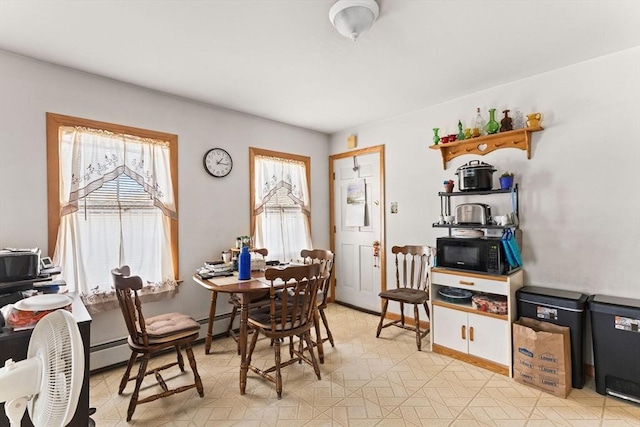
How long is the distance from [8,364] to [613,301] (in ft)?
11.0

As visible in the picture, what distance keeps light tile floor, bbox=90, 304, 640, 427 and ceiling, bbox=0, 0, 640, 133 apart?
2557 millimetres

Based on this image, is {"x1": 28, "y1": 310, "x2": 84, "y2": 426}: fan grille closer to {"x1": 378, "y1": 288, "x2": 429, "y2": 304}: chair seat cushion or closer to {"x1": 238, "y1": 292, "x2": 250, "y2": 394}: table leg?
{"x1": 238, "y1": 292, "x2": 250, "y2": 394}: table leg

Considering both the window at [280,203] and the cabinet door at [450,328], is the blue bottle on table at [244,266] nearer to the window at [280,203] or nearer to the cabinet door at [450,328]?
the window at [280,203]

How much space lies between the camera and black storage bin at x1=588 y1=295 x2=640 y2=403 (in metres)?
2.12

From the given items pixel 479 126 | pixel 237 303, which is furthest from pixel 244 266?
pixel 479 126

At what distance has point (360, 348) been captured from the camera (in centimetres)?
307

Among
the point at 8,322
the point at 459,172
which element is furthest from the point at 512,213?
the point at 8,322

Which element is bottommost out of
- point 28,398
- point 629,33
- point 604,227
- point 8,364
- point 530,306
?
point 530,306

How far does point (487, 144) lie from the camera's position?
3.09m

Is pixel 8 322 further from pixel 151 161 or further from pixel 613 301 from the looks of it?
pixel 613 301

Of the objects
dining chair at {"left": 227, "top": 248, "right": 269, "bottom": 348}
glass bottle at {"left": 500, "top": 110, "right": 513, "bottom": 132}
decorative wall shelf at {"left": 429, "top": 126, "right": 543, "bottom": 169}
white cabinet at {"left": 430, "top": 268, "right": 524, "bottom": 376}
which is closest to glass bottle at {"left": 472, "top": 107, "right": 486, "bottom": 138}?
decorative wall shelf at {"left": 429, "top": 126, "right": 543, "bottom": 169}

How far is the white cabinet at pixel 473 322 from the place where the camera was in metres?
2.55

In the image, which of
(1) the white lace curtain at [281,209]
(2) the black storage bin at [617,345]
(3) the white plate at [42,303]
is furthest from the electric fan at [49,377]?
(2) the black storage bin at [617,345]

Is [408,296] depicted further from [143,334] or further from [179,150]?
[179,150]
